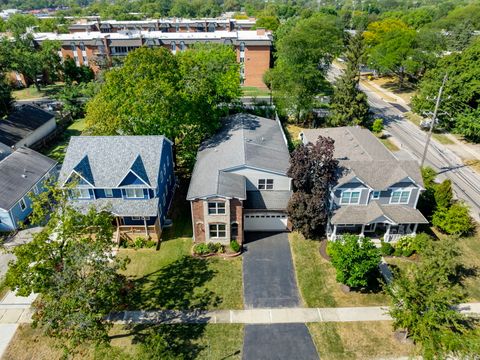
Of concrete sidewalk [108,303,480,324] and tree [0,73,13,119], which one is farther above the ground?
tree [0,73,13,119]

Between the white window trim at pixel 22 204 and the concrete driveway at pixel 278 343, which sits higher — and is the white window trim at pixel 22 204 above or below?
above

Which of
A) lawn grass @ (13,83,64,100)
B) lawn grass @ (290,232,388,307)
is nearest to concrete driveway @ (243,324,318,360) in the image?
lawn grass @ (290,232,388,307)

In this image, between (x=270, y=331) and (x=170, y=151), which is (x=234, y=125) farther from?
(x=270, y=331)

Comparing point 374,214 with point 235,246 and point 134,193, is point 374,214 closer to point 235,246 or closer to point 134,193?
point 235,246

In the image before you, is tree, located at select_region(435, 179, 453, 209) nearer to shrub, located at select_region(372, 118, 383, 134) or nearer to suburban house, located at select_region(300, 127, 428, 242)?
suburban house, located at select_region(300, 127, 428, 242)

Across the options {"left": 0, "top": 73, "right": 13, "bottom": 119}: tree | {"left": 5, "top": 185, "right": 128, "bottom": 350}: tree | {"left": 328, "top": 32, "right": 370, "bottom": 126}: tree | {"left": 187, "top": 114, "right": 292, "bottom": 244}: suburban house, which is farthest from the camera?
{"left": 0, "top": 73, "right": 13, "bottom": 119}: tree

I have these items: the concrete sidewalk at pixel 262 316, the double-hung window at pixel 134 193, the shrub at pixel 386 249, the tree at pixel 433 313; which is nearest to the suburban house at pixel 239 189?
the double-hung window at pixel 134 193

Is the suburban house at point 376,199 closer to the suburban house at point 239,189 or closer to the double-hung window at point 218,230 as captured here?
the suburban house at point 239,189
